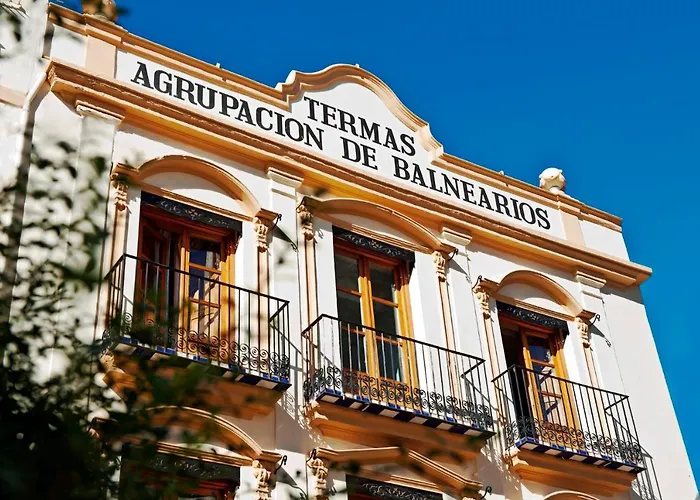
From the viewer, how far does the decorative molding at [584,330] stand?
48.0 feet

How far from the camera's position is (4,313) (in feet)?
22.4

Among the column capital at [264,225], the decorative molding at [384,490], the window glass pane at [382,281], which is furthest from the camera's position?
the window glass pane at [382,281]

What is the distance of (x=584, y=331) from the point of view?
1473 centimetres

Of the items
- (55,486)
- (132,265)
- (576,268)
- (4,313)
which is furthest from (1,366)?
(576,268)

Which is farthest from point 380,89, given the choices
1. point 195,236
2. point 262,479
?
point 262,479

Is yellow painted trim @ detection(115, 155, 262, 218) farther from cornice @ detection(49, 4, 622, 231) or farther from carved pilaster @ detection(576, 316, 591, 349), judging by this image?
carved pilaster @ detection(576, 316, 591, 349)

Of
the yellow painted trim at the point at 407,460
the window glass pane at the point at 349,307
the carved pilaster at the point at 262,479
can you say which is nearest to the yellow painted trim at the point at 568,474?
the yellow painted trim at the point at 407,460

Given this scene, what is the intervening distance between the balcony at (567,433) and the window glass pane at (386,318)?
137 centimetres

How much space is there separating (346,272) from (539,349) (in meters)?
2.95

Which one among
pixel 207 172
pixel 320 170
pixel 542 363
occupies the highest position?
pixel 320 170

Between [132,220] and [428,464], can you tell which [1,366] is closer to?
[132,220]

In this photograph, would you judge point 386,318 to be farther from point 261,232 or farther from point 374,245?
point 261,232

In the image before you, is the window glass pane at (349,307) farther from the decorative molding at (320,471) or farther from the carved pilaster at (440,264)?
the decorative molding at (320,471)

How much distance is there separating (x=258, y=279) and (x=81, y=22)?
3.72 m
